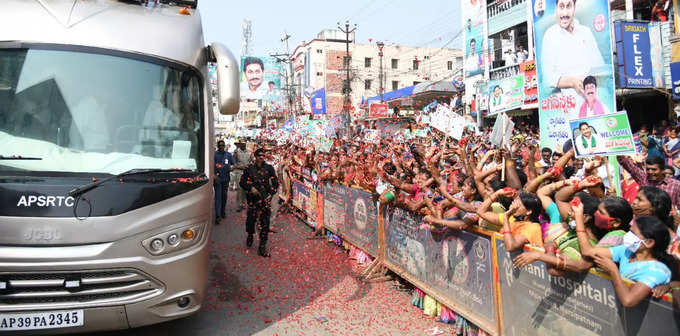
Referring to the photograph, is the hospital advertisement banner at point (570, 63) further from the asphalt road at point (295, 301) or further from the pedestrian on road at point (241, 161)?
the pedestrian on road at point (241, 161)

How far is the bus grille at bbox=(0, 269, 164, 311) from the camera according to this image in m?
3.47

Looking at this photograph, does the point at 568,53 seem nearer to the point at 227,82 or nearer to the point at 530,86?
the point at 227,82

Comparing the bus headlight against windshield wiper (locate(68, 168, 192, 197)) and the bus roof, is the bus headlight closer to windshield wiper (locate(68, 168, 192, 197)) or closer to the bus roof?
windshield wiper (locate(68, 168, 192, 197))

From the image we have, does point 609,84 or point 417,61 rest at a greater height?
point 417,61

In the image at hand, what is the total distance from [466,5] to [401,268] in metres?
26.1

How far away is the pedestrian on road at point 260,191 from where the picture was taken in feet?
25.9

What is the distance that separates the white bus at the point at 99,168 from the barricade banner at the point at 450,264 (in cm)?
257

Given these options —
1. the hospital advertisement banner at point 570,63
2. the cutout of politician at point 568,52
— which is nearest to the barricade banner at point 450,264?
the hospital advertisement banner at point 570,63

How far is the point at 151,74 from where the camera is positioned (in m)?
4.25

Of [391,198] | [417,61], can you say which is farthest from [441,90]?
[417,61]

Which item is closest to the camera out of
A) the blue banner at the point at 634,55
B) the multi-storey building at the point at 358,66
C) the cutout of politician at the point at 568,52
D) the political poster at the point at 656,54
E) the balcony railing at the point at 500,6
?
the cutout of politician at the point at 568,52

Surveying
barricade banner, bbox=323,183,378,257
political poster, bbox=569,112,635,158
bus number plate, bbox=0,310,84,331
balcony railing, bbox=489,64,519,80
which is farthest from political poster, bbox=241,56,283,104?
bus number plate, bbox=0,310,84,331

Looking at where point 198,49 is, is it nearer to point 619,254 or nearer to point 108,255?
point 108,255

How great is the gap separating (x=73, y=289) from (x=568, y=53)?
1009 cm
